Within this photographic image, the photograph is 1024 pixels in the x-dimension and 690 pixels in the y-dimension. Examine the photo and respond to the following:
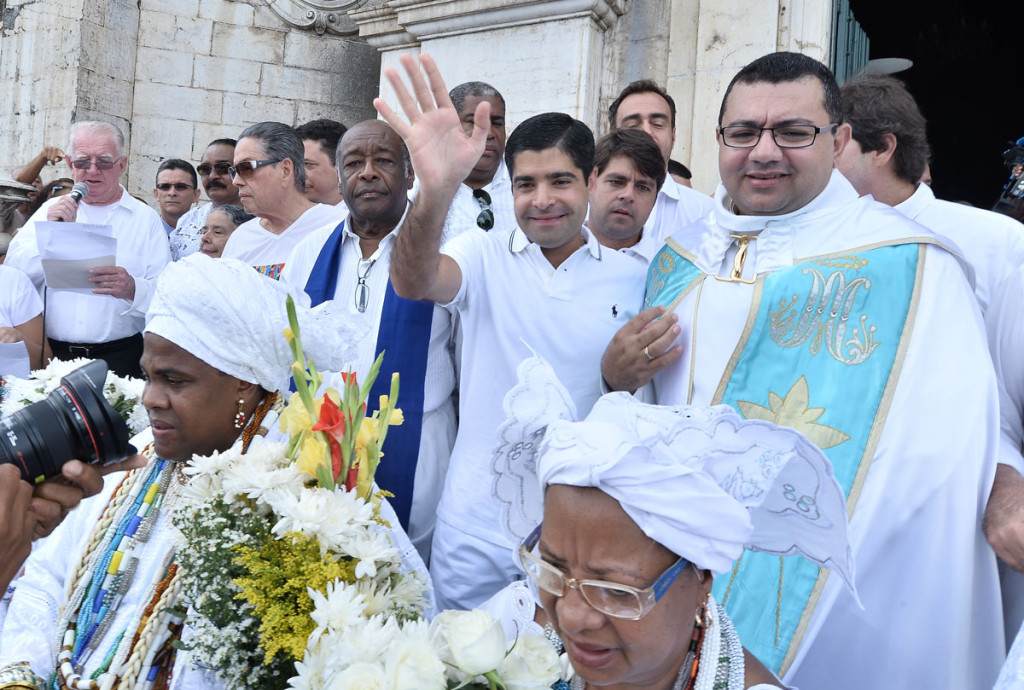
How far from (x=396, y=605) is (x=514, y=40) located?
5.44m

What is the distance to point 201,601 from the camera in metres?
1.95

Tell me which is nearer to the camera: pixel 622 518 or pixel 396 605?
pixel 622 518

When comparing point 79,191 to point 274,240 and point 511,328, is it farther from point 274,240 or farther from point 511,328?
point 511,328

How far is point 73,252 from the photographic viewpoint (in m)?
4.89

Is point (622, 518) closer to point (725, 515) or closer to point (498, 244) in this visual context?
point (725, 515)

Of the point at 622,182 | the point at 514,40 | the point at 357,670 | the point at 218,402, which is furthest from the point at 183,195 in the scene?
the point at 357,670

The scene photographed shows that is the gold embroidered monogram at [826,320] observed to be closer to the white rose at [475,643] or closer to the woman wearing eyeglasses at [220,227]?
the white rose at [475,643]

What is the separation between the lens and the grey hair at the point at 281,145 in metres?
4.83

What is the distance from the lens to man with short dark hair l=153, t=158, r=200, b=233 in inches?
270

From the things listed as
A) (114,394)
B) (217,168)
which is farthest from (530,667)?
(217,168)

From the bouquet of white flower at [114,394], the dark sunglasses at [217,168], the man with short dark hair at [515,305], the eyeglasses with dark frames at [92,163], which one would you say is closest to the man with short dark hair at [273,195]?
the dark sunglasses at [217,168]

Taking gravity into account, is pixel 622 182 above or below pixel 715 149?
below

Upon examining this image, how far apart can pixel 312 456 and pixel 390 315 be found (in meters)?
1.37

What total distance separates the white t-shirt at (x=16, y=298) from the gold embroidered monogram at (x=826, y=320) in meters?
4.16
